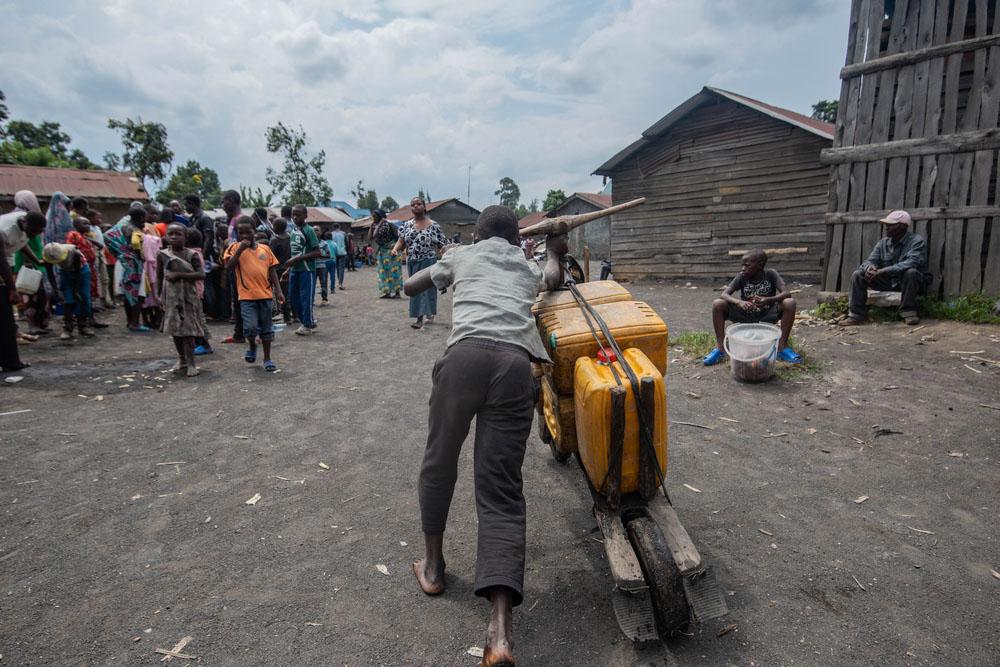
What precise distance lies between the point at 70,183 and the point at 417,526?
29.2m

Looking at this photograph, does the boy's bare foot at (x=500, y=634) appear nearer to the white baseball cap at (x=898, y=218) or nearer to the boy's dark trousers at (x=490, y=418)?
the boy's dark trousers at (x=490, y=418)

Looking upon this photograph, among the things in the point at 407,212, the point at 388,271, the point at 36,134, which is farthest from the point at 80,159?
the point at 388,271

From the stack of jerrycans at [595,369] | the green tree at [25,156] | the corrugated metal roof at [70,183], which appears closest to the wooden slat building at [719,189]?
the stack of jerrycans at [595,369]

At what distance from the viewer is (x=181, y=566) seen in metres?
2.71

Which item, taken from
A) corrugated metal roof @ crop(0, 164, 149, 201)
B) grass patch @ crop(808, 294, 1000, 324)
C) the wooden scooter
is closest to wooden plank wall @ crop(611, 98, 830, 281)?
grass patch @ crop(808, 294, 1000, 324)

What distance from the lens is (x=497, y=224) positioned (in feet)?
8.92

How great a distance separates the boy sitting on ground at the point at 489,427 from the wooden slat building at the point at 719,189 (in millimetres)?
12775

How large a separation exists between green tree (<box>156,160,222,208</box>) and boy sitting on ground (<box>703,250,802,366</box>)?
30636 millimetres

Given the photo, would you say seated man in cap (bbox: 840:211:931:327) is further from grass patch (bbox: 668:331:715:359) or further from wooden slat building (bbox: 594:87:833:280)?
wooden slat building (bbox: 594:87:833:280)

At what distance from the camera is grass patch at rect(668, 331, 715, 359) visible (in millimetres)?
6486

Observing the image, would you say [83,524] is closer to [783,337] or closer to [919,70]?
[783,337]

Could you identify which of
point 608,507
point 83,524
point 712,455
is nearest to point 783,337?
point 712,455

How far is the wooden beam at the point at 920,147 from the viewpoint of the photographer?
646 centimetres

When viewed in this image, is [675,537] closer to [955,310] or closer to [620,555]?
[620,555]
